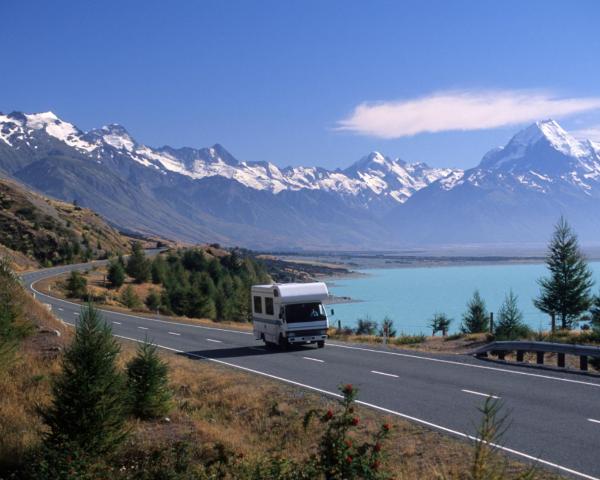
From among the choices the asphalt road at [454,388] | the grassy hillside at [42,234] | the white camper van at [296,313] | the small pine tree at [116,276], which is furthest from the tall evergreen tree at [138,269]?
the white camper van at [296,313]

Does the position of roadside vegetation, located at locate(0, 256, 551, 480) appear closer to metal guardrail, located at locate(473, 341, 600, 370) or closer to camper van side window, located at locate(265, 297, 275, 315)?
metal guardrail, located at locate(473, 341, 600, 370)

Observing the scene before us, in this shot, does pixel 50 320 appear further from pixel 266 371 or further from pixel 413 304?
pixel 413 304

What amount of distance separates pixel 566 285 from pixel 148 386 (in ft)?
122

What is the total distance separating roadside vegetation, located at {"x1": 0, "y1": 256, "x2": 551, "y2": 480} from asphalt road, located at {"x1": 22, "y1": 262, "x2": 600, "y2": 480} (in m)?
0.95

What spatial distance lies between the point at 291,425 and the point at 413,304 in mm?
149360

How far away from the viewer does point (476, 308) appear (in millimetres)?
51438

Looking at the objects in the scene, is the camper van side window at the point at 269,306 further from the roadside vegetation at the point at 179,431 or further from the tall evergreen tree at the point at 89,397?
the tall evergreen tree at the point at 89,397

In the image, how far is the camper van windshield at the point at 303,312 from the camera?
1077 inches

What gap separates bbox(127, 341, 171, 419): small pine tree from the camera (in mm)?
15992

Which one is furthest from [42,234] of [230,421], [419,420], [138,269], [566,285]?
[419,420]

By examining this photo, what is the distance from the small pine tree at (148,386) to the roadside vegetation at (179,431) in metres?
0.02

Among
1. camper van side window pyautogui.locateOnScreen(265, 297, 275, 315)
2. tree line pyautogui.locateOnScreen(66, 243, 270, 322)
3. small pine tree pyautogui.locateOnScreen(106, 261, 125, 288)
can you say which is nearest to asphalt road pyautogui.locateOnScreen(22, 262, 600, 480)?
camper van side window pyautogui.locateOnScreen(265, 297, 275, 315)

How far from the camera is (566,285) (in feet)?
155

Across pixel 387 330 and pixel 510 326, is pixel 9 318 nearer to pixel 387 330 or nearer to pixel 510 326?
pixel 510 326
